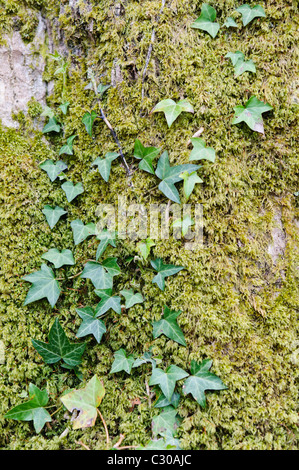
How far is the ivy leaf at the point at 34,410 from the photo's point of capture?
4.70 feet

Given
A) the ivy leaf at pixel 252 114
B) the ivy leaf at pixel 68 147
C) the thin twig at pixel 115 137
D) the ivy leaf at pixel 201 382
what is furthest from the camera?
the ivy leaf at pixel 68 147

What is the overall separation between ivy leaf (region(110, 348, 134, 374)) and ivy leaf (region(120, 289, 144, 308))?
9.8 inches

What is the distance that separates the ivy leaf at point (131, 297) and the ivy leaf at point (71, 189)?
2.18 feet

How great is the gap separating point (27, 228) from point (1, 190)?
0.28m

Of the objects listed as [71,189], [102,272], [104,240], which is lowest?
[102,272]

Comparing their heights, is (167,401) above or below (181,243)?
below

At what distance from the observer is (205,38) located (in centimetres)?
170

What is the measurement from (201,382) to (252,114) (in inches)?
57.7

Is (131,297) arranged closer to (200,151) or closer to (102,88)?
(200,151)

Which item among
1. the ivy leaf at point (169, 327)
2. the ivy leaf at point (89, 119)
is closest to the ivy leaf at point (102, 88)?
the ivy leaf at point (89, 119)

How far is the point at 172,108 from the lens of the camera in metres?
1.63

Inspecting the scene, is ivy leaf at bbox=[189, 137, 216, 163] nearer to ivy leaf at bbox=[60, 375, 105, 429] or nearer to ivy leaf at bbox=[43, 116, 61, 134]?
ivy leaf at bbox=[43, 116, 61, 134]

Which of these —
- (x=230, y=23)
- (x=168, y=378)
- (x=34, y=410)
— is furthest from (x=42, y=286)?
(x=230, y=23)

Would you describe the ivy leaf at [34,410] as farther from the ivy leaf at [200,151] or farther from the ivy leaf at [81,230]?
the ivy leaf at [200,151]
